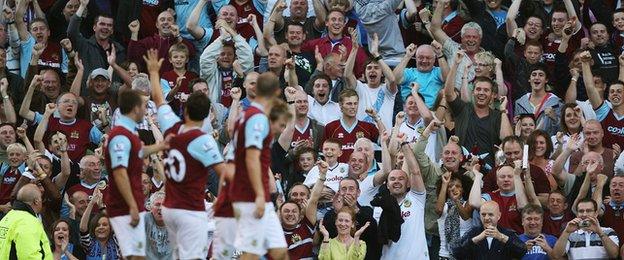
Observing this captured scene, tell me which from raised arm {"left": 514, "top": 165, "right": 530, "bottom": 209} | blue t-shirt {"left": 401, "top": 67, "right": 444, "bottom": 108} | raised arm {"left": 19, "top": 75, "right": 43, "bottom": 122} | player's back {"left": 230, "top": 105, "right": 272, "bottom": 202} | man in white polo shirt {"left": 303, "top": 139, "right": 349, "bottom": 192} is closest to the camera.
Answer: player's back {"left": 230, "top": 105, "right": 272, "bottom": 202}

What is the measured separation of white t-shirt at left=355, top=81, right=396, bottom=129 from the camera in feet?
85.1

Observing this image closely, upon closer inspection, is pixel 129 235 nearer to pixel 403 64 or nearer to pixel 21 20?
pixel 403 64

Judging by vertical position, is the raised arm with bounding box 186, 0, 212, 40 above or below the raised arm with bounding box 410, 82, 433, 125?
above

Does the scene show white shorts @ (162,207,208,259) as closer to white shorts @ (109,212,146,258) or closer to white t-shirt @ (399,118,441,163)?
white shorts @ (109,212,146,258)

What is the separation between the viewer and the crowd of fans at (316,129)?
19188 millimetres

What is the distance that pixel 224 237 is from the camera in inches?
754

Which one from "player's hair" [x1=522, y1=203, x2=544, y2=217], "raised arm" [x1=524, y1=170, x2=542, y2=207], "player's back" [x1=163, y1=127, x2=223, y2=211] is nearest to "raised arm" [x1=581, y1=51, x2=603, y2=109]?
"raised arm" [x1=524, y1=170, x2=542, y2=207]

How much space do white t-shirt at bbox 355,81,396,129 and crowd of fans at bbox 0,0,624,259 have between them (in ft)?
0.11

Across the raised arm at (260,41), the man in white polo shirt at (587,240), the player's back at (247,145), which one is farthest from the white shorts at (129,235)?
Answer: the raised arm at (260,41)

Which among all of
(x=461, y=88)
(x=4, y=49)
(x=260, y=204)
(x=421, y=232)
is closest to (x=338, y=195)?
(x=421, y=232)

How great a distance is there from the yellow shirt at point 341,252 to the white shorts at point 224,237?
11.9ft

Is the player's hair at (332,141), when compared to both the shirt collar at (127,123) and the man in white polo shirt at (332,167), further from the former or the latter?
the shirt collar at (127,123)

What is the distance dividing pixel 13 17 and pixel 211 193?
569 centimetres

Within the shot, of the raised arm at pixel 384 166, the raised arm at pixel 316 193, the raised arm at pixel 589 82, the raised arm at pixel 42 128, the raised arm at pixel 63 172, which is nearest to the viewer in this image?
the raised arm at pixel 316 193
